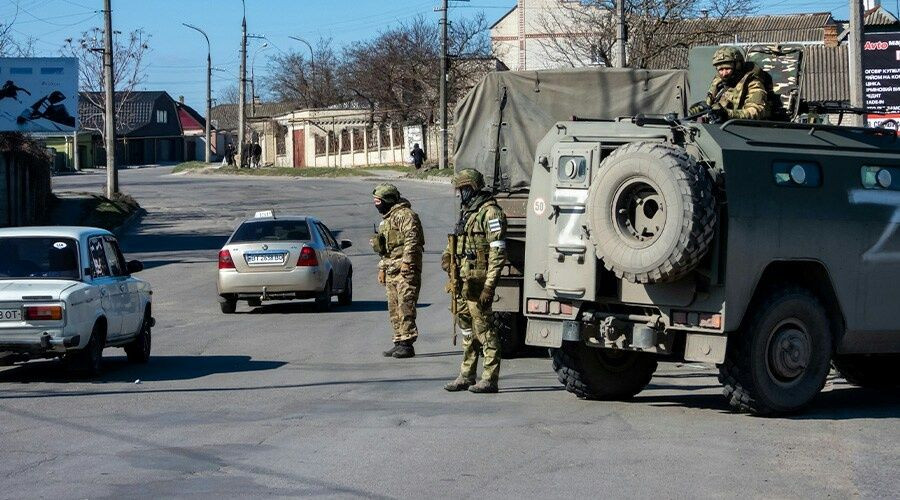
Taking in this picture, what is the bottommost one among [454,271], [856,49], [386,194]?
[454,271]

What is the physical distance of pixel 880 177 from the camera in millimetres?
10234

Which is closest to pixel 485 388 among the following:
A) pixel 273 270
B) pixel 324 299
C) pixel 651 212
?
pixel 651 212

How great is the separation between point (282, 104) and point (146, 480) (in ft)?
311

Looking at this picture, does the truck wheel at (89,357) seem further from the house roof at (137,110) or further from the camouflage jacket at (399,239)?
the house roof at (137,110)

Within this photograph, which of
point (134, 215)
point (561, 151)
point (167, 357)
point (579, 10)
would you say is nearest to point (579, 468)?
point (561, 151)

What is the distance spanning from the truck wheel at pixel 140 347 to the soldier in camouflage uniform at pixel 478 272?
14.4ft

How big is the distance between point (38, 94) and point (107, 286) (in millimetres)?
27139

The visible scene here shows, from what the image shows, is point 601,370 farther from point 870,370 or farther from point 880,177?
point 870,370

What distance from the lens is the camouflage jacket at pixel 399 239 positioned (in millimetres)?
14617

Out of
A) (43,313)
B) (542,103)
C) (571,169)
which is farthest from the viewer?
(542,103)

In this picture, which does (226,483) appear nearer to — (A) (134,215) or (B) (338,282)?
(B) (338,282)

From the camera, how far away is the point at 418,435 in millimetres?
9164

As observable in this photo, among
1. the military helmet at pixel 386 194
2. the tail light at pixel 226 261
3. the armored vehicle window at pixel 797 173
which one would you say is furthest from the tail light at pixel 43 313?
the tail light at pixel 226 261

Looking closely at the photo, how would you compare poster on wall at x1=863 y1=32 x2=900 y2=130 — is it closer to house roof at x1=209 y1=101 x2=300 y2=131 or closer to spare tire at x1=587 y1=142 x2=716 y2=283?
spare tire at x1=587 y1=142 x2=716 y2=283
